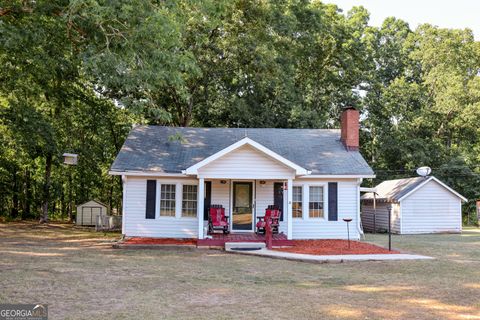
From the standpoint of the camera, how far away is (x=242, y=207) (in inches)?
697

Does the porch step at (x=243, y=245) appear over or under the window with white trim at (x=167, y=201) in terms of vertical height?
under

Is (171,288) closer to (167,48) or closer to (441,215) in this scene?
(167,48)

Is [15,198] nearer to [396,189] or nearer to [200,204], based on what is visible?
[200,204]

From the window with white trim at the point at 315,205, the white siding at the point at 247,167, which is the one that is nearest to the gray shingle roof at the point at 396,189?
the window with white trim at the point at 315,205

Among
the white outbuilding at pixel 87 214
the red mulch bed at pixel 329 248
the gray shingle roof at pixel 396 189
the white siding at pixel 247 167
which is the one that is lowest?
the red mulch bed at pixel 329 248

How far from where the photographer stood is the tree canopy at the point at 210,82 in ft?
39.3

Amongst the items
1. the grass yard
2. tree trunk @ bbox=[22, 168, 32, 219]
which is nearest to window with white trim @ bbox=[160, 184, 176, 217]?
the grass yard

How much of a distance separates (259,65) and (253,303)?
61.2 feet

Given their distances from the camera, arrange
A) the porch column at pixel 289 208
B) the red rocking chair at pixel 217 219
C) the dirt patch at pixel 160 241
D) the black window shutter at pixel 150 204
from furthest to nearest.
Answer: the black window shutter at pixel 150 204, the red rocking chair at pixel 217 219, the porch column at pixel 289 208, the dirt patch at pixel 160 241

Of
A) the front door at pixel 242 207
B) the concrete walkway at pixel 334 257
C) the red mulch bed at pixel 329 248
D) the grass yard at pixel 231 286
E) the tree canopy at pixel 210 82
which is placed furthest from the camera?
the front door at pixel 242 207

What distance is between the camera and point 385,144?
36.2m

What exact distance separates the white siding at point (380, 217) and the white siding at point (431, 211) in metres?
0.48

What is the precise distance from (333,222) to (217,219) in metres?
4.56

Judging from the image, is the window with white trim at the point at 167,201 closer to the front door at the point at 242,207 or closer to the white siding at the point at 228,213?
the white siding at the point at 228,213
